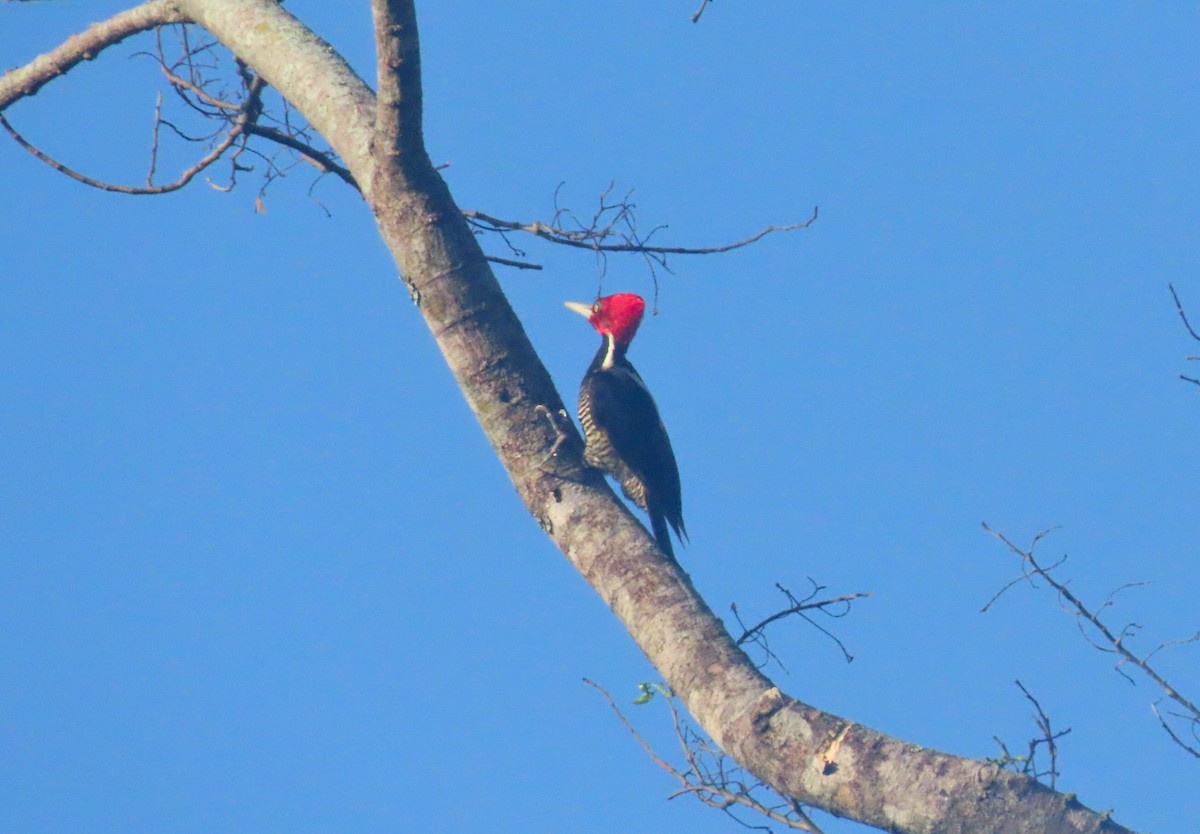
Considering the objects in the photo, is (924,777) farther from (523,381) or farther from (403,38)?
(403,38)

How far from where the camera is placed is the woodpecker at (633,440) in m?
5.46

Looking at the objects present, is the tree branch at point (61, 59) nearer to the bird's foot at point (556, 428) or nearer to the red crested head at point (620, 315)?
the bird's foot at point (556, 428)

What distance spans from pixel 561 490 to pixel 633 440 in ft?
6.98

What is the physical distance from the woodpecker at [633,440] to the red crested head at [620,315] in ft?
0.14

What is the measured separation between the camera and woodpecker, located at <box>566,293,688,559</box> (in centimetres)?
546

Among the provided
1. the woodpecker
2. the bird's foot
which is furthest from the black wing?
the bird's foot

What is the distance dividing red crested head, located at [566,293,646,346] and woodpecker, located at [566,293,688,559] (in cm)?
4

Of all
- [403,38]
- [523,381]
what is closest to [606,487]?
[523,381]

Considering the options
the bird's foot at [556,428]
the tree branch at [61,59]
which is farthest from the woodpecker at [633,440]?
the tree branch at [61,59]

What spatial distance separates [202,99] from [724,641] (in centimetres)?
269

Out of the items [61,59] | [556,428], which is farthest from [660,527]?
[61,59]

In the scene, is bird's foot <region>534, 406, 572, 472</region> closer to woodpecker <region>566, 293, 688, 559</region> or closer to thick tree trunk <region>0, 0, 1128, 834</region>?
thick tree trunk <region>0, 0, 1128, 834</region>

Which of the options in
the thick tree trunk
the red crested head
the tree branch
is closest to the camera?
the thick tree trunk

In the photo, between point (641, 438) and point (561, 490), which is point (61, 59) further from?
point (641, 438)
